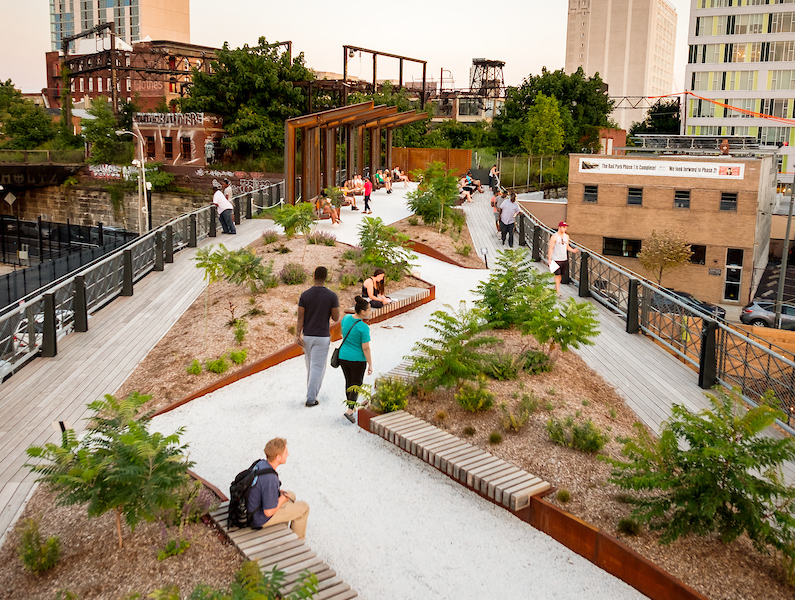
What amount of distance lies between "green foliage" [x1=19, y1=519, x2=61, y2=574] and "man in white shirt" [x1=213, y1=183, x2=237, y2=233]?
1697cm

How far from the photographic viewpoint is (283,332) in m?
12.2

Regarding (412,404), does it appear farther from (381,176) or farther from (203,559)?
(381,176)

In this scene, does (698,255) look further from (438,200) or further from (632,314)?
(632,314)

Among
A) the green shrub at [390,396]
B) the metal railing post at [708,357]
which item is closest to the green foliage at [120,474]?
the green shrub at [390,396]

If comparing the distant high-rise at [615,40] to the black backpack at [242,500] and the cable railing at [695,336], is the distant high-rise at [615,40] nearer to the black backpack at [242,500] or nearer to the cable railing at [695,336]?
the cable railing at [695,336]

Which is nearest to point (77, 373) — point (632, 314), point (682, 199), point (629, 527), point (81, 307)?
point (81, 307)

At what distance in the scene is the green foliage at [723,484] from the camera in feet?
19.2

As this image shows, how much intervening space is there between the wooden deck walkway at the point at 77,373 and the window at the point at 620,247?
36.8 m

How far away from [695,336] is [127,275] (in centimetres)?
1111

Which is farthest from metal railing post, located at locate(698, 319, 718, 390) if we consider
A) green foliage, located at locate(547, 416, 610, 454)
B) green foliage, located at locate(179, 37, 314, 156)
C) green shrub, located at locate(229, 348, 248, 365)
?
green foliage, located at locate(179, 37, 314, 156)

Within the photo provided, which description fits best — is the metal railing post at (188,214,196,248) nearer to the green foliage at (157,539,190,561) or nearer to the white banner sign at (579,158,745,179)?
the green foliage at (157,539,190,561)

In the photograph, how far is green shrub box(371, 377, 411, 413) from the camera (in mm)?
9203

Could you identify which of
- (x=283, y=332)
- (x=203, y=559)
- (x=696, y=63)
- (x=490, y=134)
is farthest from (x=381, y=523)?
(x=696, y=63)

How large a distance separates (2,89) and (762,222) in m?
74.1
